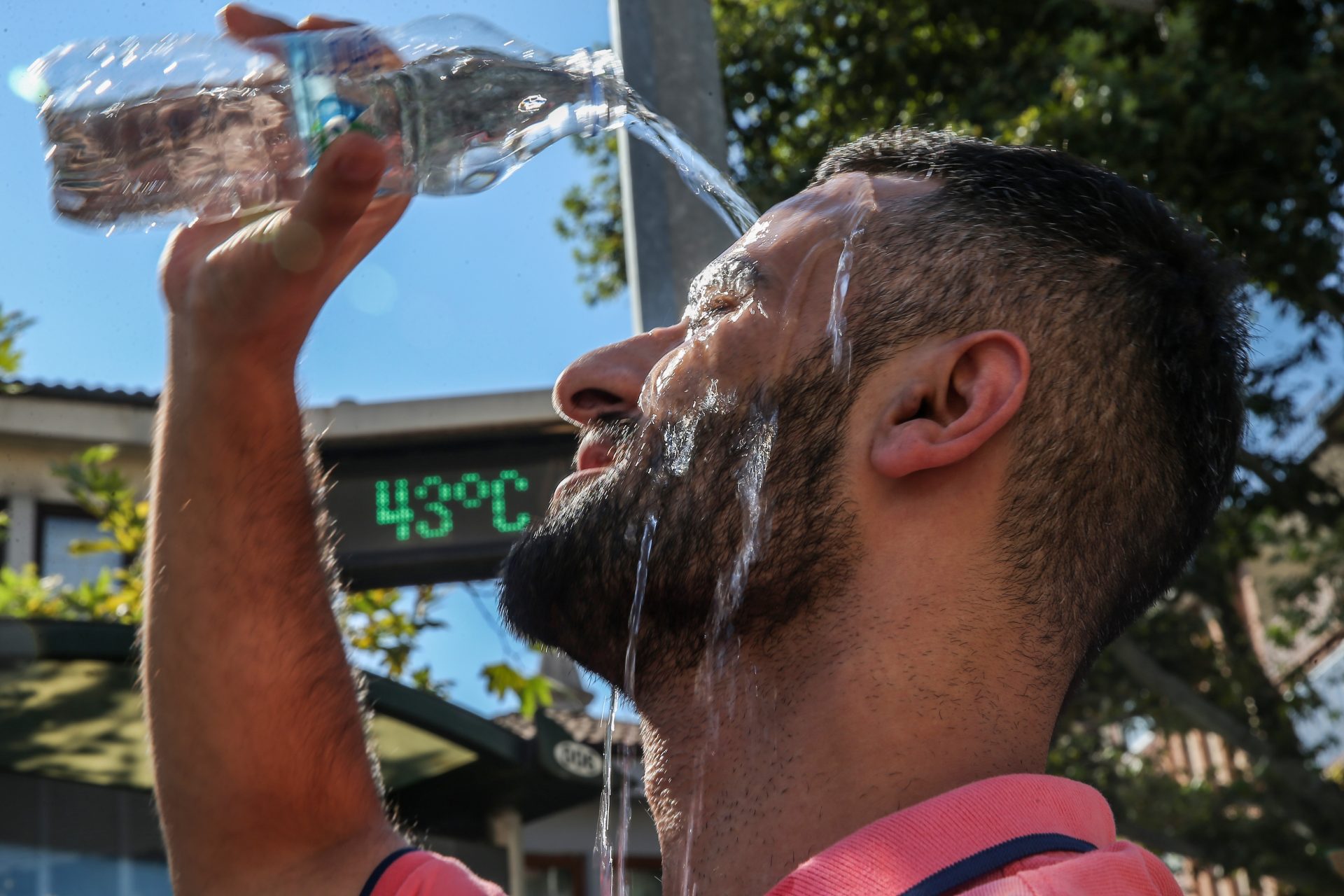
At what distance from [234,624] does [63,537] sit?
968 cm

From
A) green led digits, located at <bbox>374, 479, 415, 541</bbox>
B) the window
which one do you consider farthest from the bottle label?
the window

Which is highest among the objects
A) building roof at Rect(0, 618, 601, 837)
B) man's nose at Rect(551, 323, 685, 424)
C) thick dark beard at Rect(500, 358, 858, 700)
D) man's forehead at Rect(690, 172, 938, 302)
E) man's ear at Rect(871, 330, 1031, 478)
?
man's forehead at Rect(690, 172, 938, 302)

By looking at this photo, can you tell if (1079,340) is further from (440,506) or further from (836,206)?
(440,506)

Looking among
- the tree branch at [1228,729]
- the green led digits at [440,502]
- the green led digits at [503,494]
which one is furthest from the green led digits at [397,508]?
the tree branch at [1228,729]

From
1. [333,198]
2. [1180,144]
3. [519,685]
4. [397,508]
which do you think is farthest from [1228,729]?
[333,198]

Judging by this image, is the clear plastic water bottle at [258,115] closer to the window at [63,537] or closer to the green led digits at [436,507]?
the green led digits at [436,507]

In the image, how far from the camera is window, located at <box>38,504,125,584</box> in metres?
10.6

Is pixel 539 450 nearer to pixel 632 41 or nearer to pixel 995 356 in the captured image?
pixel 632 41

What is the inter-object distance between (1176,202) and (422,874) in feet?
27.5

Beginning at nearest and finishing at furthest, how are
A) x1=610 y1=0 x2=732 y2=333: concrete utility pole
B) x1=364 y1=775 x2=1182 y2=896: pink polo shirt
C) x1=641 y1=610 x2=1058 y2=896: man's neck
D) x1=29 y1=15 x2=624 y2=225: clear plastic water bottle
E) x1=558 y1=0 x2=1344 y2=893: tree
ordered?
x1=364 y1=775 x2=1182 y2=896: pink polo shirt
x1=641 y1=610 x2=1058 y2=896: man's neck
x1=29 y1=15 x2=624 y2=225: clear plastic water bottle
x1=610 y1=0 x2=732 y2=333: concrete utility pole
x1=558 y1=0 x2=1344 y2=893: tree

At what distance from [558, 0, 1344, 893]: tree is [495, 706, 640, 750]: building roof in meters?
2.99

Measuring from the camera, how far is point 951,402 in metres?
1.86

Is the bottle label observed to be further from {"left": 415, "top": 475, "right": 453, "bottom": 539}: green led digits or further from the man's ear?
{"left": 415, "top": 475, "right": 453, "bottom": 539}: green led digits

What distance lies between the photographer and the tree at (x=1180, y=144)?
9258mm
